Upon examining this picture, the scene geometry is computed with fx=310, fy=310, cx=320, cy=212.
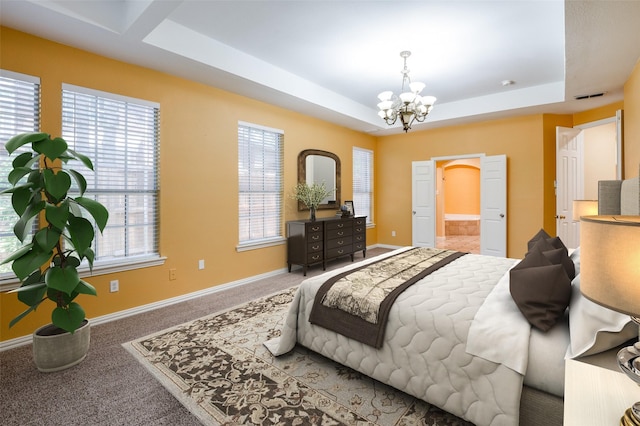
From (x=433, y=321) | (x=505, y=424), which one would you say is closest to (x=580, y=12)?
(x=433, y=321)

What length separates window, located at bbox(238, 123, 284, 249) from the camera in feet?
14.6

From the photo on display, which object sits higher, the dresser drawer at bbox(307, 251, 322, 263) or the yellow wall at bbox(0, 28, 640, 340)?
the yellow wall at bbox(0, 28, 640, 340)

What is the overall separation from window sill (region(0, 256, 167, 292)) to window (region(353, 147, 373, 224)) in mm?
4249

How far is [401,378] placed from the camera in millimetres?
1828

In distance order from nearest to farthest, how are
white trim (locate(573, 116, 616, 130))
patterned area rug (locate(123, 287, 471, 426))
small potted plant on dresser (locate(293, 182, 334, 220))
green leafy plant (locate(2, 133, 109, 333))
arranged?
patterned area rug (locate(123, 287, 471, 426)) < green leafy plant (locate(2, 133, 109, 333)) < white trim (locate(573, 116, 616, 130)) < small potted plant on dresser (locate(293, 182, 334, 220))

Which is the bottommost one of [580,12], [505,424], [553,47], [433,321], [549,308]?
[505,424]

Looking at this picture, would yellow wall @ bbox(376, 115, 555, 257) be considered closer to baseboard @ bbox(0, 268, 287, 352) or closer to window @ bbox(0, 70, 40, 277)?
baseboard @ bbox(0, 268, 287, 352)

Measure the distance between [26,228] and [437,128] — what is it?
634cm

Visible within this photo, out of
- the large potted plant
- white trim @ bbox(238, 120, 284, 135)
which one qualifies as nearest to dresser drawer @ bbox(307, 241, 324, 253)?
white trim @ bbox(238, 120, 284, 135)

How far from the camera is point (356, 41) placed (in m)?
3.38

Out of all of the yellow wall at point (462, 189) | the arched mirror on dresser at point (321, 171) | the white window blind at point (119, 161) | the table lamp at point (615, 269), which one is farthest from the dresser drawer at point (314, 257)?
the yellow wall at point (462, 189)

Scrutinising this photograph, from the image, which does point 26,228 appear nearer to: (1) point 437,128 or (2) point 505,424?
(2) point 505,424

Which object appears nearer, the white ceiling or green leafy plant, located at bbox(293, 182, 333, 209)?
the white ceiling

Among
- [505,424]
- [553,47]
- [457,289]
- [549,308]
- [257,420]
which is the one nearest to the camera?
[505,424]
